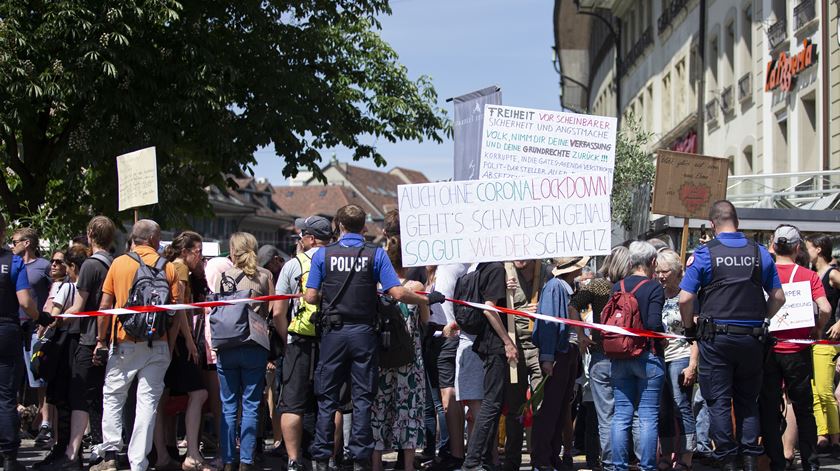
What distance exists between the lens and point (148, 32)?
1855cm

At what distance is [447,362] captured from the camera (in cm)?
1014

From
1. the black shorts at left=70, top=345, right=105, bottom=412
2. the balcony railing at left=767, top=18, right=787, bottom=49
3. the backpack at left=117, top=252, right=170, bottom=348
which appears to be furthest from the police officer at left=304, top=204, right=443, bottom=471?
the balcony railing at left=767, top=18, right=787, bottom=49

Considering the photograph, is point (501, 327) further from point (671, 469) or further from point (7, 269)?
point (7, 269)

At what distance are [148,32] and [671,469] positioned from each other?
11.8 metres

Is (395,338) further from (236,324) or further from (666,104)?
(666,104)

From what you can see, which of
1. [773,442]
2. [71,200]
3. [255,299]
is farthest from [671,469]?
[71,200]

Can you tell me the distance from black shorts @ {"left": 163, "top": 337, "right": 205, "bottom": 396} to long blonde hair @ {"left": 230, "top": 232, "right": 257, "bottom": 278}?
0.91 m

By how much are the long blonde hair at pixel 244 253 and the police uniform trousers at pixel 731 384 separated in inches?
131

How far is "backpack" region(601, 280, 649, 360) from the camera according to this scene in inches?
339

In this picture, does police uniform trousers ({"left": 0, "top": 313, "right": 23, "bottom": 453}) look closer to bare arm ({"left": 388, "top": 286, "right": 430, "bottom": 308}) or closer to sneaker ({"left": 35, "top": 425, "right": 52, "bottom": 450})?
sneaker ({"left": 35, "top": 425, "right": 52, "bottom": 450})

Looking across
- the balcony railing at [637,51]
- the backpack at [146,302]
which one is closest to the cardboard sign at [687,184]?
the backpack at [146,302]

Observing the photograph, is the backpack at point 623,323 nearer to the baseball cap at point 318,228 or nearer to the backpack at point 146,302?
the baseball cap at point 318,228

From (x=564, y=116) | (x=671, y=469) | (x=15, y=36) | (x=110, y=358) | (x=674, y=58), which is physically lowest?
(x=671, y=469)

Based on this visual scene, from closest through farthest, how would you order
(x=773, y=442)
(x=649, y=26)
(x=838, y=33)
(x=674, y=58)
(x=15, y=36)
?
1. (x=773, y=442)
2. (x=15, y=36)
3. (x=838, y=33)
4. (x=674, y=58)
5. (x=649, y=26)
